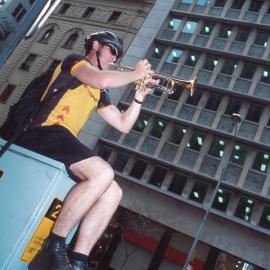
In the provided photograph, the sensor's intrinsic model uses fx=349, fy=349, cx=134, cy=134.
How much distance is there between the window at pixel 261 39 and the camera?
22.4 metres

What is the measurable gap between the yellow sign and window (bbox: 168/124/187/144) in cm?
1889

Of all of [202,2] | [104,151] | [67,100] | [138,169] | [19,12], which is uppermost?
[202,2]

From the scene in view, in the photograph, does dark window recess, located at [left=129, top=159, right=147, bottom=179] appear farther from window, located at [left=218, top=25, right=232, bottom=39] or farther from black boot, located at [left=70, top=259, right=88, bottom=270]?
black boot, located at [left=70, top=259, right=88, bottom=270]

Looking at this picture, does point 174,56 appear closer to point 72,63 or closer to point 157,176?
point 157,176

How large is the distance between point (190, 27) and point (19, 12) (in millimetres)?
21948

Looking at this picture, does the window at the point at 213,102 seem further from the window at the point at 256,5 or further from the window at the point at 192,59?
the window at the point at 256,5

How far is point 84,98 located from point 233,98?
64.5ft

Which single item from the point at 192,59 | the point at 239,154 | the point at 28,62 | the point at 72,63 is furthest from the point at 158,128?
the point at 72,63

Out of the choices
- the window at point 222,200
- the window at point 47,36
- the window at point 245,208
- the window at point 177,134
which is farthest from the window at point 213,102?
the window at point 47,36

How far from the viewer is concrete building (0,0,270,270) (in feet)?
60.1

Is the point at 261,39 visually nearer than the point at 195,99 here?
No

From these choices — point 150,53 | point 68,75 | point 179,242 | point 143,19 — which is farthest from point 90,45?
Result: point 143,19

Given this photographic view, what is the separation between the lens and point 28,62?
28516mm

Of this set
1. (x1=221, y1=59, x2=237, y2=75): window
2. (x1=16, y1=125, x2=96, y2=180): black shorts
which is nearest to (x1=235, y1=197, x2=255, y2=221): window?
(x1=221, y1=59, x2=237, y2=75): window
